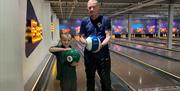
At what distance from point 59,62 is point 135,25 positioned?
36.2m

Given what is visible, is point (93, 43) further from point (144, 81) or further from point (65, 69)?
point (144, 81)

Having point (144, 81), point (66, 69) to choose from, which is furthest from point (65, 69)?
point (144, 81)

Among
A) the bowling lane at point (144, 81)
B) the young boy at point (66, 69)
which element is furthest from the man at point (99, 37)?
the bowling lane at point (144, 81)

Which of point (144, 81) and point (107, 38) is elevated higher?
point (107, 38)

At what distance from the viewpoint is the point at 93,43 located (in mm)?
3486

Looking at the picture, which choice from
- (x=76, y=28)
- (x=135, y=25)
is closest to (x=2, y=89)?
(x=76, y=28)

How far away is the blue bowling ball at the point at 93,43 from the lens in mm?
3490

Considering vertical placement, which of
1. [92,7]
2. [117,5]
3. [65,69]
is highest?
[117,5]

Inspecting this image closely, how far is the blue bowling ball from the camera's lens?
3.49m

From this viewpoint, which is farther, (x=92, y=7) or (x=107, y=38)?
(x=107, y=38)

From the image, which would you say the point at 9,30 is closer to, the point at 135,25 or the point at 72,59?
the point at 72,59

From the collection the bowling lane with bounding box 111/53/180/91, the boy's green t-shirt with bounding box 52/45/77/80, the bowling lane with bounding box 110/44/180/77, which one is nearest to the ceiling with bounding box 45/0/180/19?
the bowling lane with bounding box 110/44/180/77

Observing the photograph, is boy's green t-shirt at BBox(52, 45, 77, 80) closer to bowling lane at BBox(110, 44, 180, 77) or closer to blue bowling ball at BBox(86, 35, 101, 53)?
blue bowling ball at BBox(86, 35, 101, 53)

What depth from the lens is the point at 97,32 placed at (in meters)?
3.67
